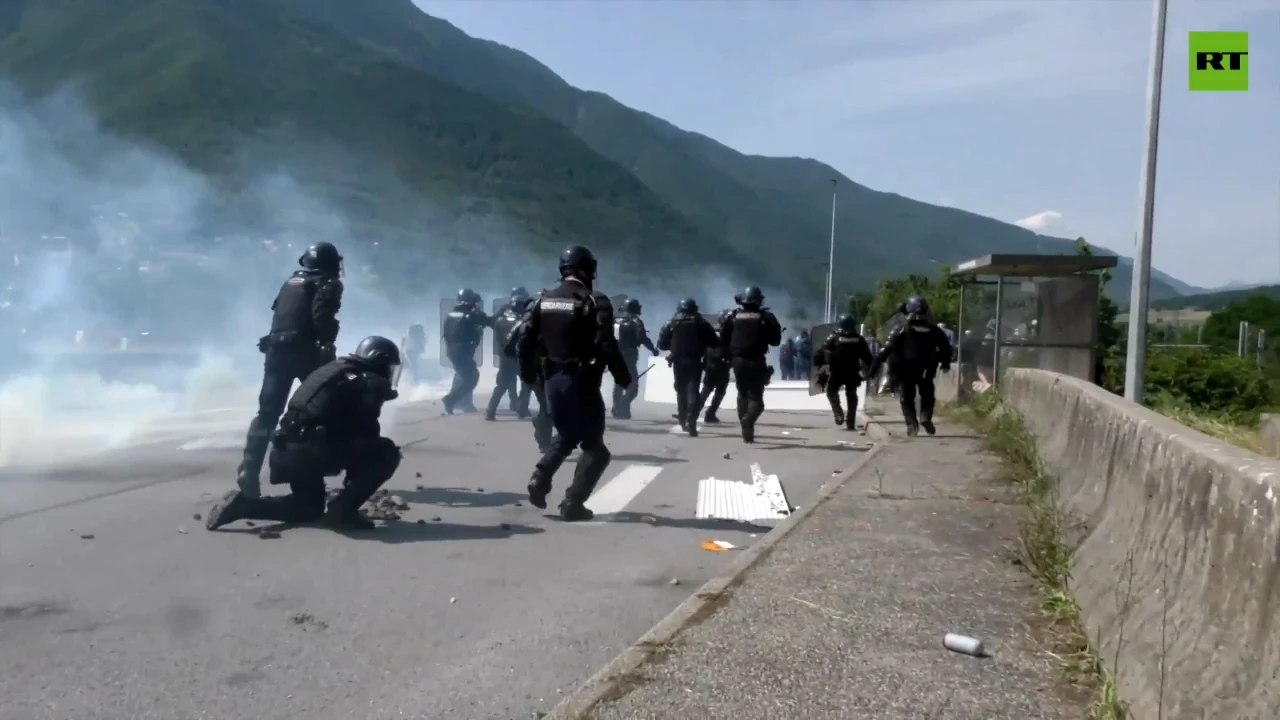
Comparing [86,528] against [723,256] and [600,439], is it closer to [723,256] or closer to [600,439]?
[600,439]

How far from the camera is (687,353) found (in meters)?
15.2

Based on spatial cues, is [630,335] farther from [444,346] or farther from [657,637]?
[657,637]

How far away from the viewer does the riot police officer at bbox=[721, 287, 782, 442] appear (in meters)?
13.7

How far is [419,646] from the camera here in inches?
208

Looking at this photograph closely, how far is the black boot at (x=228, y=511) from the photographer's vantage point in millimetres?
7590

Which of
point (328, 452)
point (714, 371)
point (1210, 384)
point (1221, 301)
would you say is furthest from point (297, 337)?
point (1221, 301)

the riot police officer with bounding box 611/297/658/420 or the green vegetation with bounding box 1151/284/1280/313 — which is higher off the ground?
the green vegetation with bounding box 1151/284/1280/313

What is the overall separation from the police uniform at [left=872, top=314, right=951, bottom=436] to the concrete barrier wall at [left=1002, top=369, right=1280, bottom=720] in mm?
7697

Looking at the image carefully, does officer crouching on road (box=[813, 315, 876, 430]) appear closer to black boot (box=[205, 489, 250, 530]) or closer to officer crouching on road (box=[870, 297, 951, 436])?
officer crouching on road (box=[870, 297, 951, 436])

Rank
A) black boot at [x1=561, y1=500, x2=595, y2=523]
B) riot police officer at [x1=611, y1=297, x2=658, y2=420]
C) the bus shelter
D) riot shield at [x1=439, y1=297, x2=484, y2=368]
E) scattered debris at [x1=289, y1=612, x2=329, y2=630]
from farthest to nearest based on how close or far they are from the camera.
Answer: riot shield at [x1=439, y1=297, x2=484, y2=368], riot police officer at [x1=611, y1=297, x2=658, y2=420], the bus shelter, black boot at [x1=561, y1=500, x2=595, y2=523], scattered debris at [x1=289, y1=612, x2=329, y2=630]

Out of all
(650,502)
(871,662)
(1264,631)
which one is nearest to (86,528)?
(650,502)

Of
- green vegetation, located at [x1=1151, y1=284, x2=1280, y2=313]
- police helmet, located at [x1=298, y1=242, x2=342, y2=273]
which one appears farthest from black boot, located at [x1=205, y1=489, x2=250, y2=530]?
green vegetation, located at [x1=1151, y1=284, x2=1280, y2=313]

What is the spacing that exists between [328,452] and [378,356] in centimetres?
71

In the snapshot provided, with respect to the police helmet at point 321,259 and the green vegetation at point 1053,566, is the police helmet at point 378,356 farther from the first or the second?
the green vegetation at point 1053,566
